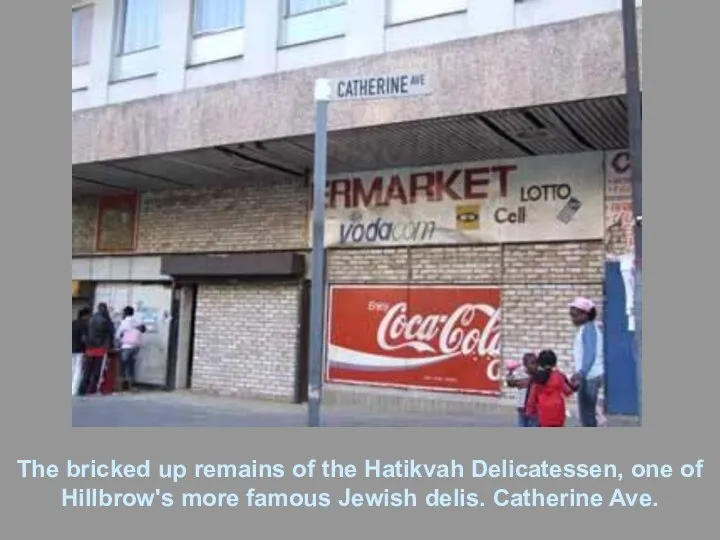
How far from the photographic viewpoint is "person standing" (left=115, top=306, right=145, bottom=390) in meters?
13.3

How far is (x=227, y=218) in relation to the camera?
1302 centimetres

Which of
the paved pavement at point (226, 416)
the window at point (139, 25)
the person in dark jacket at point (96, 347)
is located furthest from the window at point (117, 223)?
the paved pavement at point (226, 416)

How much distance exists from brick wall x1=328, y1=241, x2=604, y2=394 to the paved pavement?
113 centimetres

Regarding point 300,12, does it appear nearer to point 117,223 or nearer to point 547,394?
point 117,223

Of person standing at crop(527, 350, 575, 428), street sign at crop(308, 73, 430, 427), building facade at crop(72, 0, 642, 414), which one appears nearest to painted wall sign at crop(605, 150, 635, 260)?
building facade at crop(72, 0, 642, 414)

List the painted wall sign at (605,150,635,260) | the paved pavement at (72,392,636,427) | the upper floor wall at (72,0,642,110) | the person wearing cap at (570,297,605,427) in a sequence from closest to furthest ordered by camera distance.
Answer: the person wearing cap at (570,297,605,427) < the upper floor wall at (72,0,642,110) < the paved pavement at (72,392,636,427) < the painted wall sign at (605,150,635,260)

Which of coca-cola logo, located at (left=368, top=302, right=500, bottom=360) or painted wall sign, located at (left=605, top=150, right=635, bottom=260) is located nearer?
painted wall sign, located at (left=605, top=150, right=635, bottom=260)

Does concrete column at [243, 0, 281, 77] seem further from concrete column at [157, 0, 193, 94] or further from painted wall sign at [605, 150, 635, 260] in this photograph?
painted wall sign at [605, 150, 635, 260]

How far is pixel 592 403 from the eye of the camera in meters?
7.70

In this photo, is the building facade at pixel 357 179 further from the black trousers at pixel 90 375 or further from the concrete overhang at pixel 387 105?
the black trousers at pixel 90 375

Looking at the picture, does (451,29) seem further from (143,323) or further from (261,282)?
(143,323)

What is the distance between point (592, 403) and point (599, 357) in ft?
2.03

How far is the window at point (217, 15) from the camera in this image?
39.2 feet

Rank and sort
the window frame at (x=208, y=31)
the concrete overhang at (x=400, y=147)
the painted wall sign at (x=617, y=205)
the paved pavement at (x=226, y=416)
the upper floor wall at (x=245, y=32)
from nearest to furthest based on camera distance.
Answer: the concrete overhang at (x=400, y=147)
the upper floor wall at (x=245, y=32)
the paved pavement at (x=226, y=416)
the painted wall sign at (x=617, y=205)
the window frame at (x=208, y=31)
